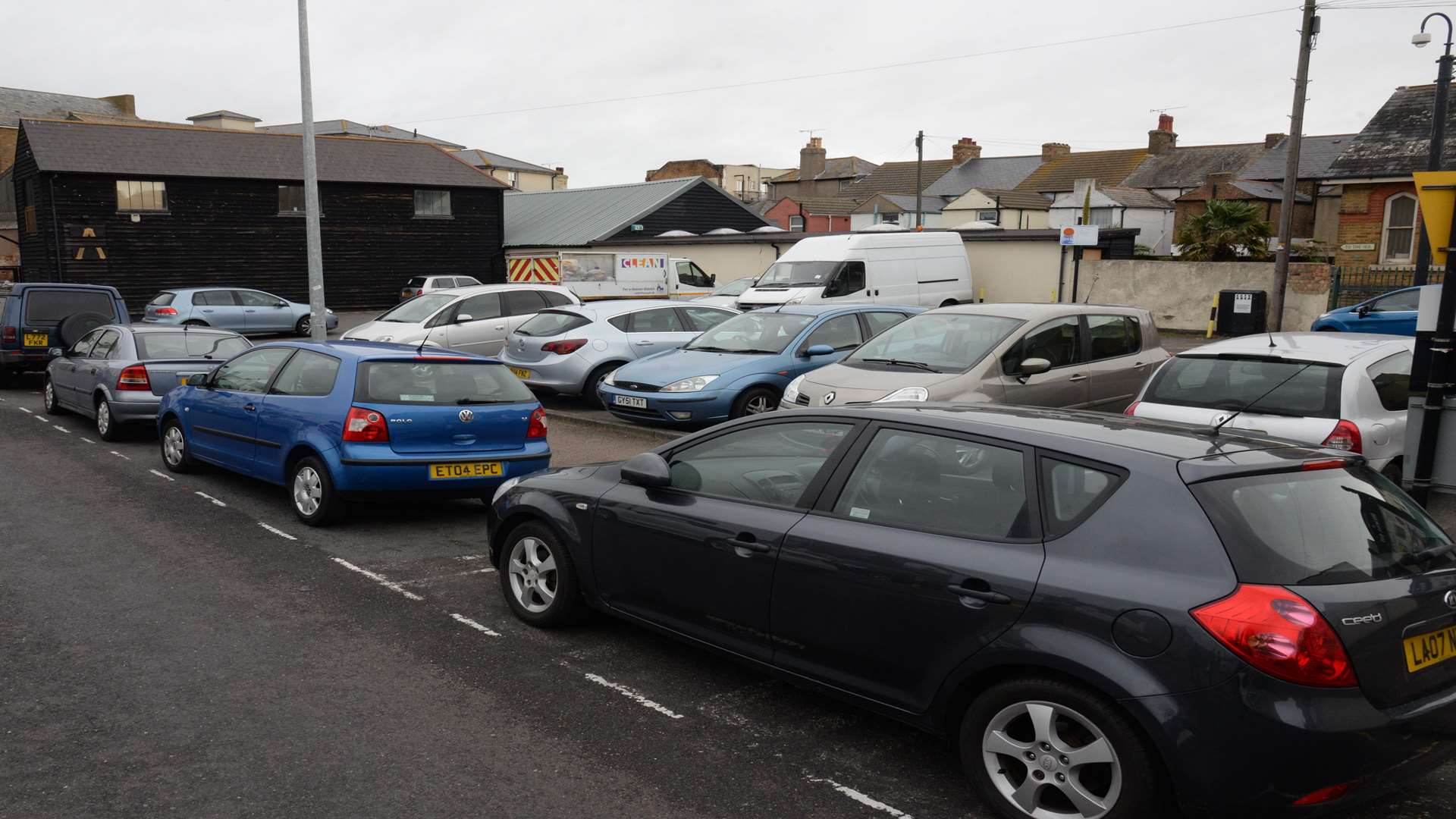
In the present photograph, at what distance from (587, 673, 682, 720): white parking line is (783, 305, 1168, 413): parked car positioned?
5.12 metres

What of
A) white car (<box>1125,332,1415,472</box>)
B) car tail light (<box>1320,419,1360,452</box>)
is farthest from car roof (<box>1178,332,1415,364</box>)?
car tail light (<box>1320,419,1360,452</box>)

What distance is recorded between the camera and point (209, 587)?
265 inches

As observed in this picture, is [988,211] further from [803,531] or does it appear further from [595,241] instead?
[803,531]

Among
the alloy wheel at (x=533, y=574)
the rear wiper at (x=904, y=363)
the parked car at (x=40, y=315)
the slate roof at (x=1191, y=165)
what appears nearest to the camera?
the alloy wheel at (x=533, y=574)

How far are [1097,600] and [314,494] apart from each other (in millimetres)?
6447

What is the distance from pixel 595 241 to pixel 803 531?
34.6 meters

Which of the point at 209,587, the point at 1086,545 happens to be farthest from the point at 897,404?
the point at 209,587

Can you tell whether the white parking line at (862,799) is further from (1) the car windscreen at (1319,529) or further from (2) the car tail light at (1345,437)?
(2) the car tail light at (1345,437)

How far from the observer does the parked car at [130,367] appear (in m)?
12.2

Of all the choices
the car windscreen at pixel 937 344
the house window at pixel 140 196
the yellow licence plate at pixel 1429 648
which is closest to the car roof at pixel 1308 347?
the car windscreen at pixel 937 344

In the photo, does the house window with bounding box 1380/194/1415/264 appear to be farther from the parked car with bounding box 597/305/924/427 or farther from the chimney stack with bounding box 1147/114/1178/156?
the chimney stack with bounding box 1147/114/1178/156

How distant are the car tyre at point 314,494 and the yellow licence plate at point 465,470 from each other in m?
0.74

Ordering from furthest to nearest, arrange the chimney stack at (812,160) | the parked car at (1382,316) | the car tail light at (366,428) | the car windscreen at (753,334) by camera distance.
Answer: the chimney stack at (812,160) < the parked car at (1382,316) < the car windscreen at (753,334) < the car tail light at (366,428)

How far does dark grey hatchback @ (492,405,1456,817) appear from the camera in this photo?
10.9 feet
